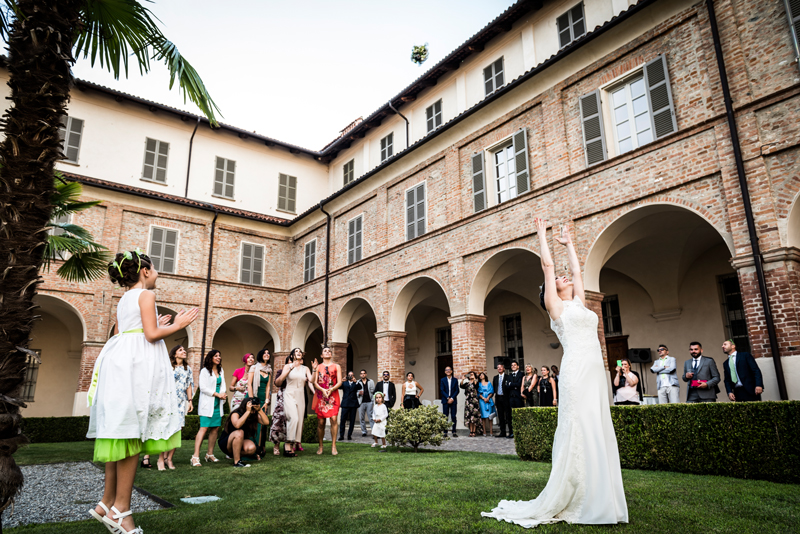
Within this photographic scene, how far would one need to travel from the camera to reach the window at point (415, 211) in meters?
16.7

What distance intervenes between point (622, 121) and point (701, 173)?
254 cm

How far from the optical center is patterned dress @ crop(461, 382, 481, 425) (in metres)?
13.2

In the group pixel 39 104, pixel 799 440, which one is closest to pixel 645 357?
pixel 799 440

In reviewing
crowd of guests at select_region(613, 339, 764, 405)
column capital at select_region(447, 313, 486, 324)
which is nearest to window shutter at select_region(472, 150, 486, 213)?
column capital at select_region(447, 313, 486, 324)

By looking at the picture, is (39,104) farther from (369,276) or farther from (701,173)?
(369,276)

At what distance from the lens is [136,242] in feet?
66.8

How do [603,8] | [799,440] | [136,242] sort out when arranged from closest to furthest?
[799,440] → [603,8] → [136,242]

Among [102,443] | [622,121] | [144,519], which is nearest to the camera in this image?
[102,443]

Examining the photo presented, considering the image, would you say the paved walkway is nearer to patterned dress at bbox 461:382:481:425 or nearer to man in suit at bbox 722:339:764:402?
patterned dress at bbox 461:382:481:425

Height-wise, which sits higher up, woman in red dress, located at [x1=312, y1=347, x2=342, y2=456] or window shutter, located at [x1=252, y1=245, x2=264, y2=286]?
window shutter, located at [x1=252, y1=245, x2=264, y2=286]

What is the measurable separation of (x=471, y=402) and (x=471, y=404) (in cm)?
A: 5

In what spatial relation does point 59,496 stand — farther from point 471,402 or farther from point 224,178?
point 224,178

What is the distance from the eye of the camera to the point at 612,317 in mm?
16031

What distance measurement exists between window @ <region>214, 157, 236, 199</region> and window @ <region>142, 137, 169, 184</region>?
2193 millimetres
